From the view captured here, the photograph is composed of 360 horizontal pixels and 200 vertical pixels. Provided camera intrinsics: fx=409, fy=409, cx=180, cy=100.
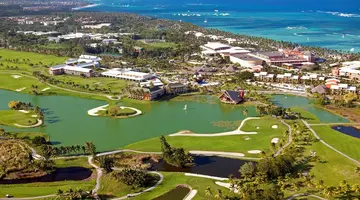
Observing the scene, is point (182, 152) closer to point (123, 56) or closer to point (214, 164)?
point (214, 164)

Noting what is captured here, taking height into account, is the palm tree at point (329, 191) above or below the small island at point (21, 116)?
below

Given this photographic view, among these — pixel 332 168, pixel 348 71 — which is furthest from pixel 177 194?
pixel 348 71

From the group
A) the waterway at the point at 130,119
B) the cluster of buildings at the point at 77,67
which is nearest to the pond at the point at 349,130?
the waterway at the point at 130,119

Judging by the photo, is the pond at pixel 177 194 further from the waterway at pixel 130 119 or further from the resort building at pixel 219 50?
the resort building at pixel 219 50

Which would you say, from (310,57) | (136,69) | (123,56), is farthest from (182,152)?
(123,56)

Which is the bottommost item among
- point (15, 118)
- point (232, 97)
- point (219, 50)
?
point (15, 118)

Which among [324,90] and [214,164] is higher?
[324,90]

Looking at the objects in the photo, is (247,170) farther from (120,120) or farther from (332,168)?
(120,120)
